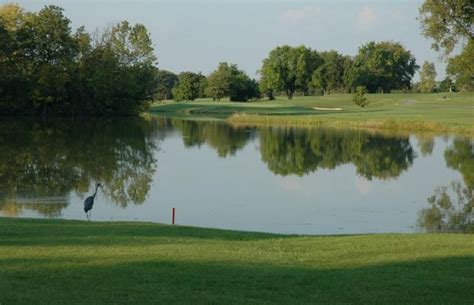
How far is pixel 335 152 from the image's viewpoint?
44469 millimetres

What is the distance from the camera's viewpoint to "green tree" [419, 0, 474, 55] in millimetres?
45688

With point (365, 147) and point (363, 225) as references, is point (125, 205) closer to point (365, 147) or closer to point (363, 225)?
point (363, 225)

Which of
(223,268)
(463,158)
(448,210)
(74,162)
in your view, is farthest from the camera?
(463,158)

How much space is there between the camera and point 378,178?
32.7m

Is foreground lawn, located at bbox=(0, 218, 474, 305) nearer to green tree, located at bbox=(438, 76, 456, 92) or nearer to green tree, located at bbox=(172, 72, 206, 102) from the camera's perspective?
green tree, located at bbox=(438, 76, 456, 92)

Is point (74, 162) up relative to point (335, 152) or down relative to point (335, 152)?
up

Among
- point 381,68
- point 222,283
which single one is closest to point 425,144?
point 222,283

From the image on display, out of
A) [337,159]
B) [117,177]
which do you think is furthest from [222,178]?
[337,159]

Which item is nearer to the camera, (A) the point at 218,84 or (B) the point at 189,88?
(A) the point at 218,84

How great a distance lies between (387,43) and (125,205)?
131m

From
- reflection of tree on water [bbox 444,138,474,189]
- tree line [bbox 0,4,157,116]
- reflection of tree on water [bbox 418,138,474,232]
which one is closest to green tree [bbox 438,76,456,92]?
tree line [bbox 0,4,157,116]

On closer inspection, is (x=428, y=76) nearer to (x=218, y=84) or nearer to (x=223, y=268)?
(x=218, y=84)

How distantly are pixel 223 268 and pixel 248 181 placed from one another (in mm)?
20478

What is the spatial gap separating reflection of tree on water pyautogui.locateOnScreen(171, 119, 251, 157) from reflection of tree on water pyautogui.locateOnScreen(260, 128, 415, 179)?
73.2 inches
